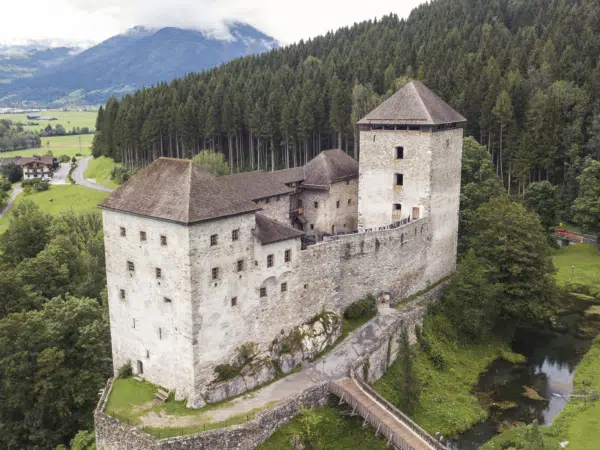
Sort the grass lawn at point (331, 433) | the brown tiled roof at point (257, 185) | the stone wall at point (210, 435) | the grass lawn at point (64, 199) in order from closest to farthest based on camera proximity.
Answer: the stone wall at point (210, 435), the grass lawn at point (331, 433), the brown tiled roof at point (257, 185), the grass lawn at point (64, 199)

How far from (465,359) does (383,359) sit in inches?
342

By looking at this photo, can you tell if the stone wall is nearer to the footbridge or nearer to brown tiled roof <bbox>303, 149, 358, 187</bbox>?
the footbridge

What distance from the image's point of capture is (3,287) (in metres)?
45.7

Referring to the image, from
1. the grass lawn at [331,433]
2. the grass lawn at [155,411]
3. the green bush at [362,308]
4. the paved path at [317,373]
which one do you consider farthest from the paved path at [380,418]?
the green bush at [362,308]

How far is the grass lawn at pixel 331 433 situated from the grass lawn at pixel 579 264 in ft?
114

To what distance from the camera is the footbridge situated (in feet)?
94.3

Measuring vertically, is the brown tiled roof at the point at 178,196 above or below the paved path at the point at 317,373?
above

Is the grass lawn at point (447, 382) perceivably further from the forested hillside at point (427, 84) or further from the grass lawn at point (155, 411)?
the forested hillside at point (427, 84)

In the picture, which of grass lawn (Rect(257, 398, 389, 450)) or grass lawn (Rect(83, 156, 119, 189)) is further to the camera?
grass lawn (Rect(83, 156, 119, 189))

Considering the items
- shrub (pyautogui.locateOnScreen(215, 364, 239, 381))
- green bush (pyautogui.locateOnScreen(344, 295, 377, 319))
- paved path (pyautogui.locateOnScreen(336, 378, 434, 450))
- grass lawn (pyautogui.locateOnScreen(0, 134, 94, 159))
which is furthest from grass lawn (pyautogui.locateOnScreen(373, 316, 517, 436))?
grass lawn (pyautogui.locateOnScreen(0, 134, 94, 159))

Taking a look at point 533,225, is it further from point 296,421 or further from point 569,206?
point 296,421

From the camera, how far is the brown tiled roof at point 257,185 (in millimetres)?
46781

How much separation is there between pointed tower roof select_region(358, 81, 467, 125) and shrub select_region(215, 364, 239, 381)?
23.5 meters

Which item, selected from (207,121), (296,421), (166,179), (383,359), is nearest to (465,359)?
(383,359)
